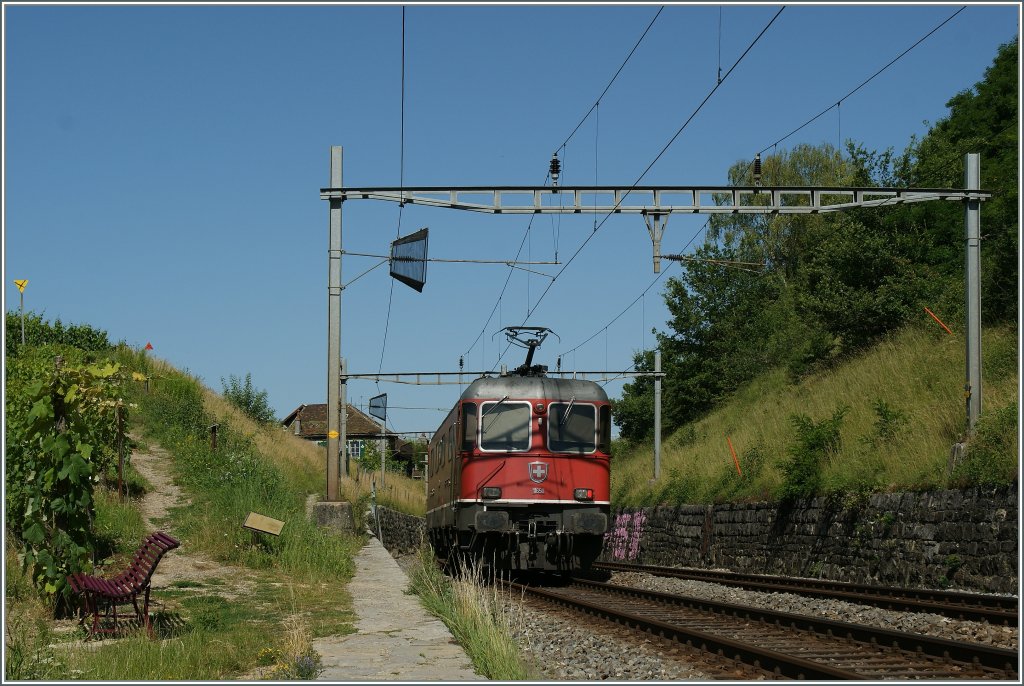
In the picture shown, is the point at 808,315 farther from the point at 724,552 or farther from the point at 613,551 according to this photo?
the point at 724,552

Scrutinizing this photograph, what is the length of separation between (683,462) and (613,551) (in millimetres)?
3676

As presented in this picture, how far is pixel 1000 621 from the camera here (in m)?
10.3

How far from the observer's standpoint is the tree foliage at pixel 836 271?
109ft

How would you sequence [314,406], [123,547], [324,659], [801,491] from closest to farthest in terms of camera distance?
[324,659]
[123,547]
[801,491]
[314,406]

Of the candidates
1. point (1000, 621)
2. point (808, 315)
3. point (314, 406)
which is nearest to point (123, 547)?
point (1000, 621)

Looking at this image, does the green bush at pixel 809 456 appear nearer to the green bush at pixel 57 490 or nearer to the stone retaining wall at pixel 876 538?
the stone retaining wall at pixel 876 538

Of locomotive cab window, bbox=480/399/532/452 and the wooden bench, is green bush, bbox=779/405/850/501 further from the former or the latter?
the wooden bench

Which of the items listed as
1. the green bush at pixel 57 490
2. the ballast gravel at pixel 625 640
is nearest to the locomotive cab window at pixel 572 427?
the ballast gravel at pixel 625 640

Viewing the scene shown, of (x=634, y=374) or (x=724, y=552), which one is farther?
(x=634, y=374)

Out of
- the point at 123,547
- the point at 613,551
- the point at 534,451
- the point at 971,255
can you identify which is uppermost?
the point at 971,255

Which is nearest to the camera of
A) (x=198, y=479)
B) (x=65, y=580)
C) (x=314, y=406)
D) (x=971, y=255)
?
(x=65, y=580)

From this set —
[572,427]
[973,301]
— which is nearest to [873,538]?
[973,301]

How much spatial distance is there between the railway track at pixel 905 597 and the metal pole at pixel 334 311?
6.88 m

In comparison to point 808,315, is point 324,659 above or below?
below
